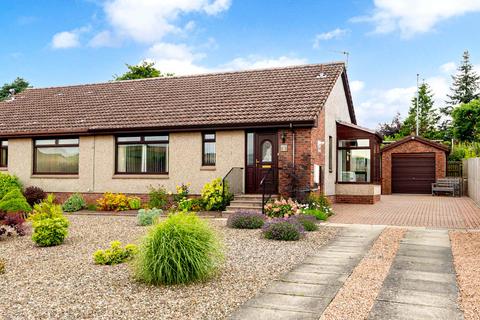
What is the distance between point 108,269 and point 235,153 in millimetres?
9279

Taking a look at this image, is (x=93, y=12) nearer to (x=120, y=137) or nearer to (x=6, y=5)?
(x=6, y=5)

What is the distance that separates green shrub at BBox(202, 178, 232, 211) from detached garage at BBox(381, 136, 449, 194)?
50.9ft

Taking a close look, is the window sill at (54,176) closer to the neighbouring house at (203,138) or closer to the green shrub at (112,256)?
the neighbouring house at (203,138)

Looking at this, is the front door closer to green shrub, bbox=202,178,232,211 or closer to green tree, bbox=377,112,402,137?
green shrub, bbox=202,178,232,211

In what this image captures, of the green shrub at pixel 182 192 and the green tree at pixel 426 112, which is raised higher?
the green tree at pixel 426 112

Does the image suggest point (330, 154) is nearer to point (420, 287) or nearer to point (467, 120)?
point (420, 287)

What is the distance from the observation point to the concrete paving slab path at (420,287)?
15.0ft

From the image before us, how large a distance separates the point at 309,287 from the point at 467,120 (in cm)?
3613

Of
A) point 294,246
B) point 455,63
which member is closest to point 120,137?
point 294,246

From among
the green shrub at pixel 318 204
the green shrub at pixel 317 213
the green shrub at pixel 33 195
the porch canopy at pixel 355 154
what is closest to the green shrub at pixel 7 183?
the green shrub at pixel 33 195

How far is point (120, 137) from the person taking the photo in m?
17.3

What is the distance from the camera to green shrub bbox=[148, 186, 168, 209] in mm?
15727

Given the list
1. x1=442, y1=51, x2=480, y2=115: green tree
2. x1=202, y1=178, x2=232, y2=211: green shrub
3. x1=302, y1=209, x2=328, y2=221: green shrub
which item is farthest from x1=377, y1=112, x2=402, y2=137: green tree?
x1=302, y1=209, x2=328, y2=221: green shrub

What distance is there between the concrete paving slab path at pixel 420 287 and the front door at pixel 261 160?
6.87 meters
